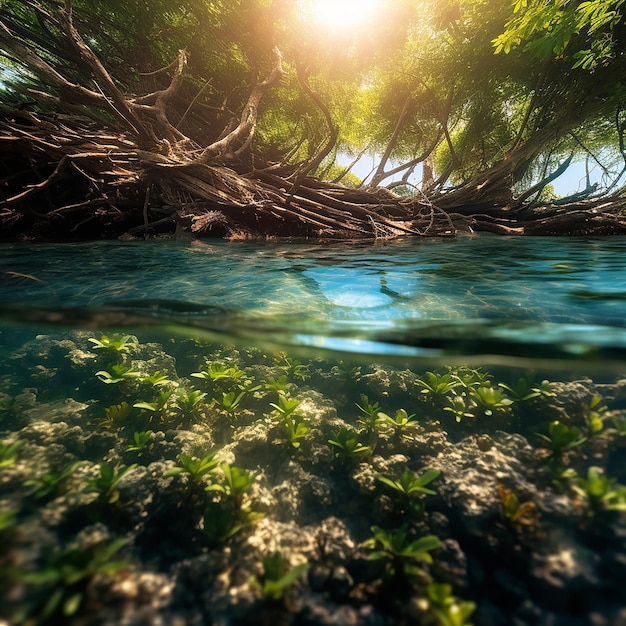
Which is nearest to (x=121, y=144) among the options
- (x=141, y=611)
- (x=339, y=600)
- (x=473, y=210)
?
(x=141, y=611)

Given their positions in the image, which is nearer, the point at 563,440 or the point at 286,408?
the point at 563,440

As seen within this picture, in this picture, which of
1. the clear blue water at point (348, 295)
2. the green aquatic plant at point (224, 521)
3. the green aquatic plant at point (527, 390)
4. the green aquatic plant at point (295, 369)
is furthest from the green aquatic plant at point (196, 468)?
the green aquatic plant at point (527, 390)

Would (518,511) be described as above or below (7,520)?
below

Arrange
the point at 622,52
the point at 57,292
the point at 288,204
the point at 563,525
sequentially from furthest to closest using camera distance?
1. the point at 622,52
2. the point at 288,204
3. the point at 57,292
4. the point at 563,525

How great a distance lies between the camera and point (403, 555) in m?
1.87

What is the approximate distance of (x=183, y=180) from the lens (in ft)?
20.9

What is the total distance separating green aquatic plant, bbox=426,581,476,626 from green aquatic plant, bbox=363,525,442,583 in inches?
4.9

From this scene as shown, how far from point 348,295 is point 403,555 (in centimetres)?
258

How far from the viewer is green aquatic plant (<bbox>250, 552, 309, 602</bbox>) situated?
1.66 m

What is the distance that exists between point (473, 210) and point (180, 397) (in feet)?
36.3

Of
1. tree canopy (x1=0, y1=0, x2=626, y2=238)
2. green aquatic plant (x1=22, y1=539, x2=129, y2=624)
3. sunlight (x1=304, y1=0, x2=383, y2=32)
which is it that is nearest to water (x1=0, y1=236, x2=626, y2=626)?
green aquatic plant (x1=22, y1=539, x2=129, y2=624)

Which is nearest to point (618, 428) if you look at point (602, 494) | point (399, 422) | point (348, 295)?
point (602, 494)

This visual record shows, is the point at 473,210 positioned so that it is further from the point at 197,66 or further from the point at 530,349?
the point at 197,66

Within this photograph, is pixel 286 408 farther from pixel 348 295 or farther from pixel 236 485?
pixel 348 295
